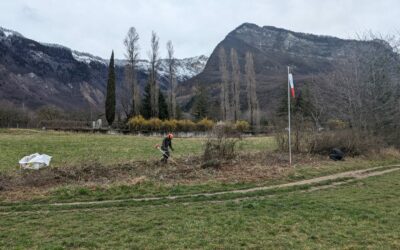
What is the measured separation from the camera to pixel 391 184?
39.9ft

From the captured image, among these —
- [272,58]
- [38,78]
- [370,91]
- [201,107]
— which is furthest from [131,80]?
[38,78]

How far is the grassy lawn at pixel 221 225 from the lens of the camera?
6.07 metres

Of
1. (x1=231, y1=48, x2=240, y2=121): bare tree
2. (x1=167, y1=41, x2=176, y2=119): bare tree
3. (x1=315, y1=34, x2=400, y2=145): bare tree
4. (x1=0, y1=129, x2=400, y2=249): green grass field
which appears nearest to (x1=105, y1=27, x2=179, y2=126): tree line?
(x1=167, y1=41, x2=176, y2=119): bare tree

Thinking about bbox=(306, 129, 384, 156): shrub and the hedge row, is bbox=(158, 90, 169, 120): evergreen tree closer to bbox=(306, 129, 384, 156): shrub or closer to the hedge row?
the hedge row

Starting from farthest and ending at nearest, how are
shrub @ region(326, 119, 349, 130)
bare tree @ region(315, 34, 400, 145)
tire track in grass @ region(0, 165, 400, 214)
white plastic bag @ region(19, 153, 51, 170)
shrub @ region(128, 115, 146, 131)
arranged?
shrub @ region(128, 115, 146, 131) < bare tree @ region(315, 34, 400, 145) < shrub @ region(326, 119, 349, 130) < white plastic bag @ region(19, 153, 51, 170) < tire track in grass @ region(0, 165, 400, 214)

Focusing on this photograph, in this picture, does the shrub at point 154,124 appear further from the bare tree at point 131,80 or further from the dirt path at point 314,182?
the dirt path at point 314,182

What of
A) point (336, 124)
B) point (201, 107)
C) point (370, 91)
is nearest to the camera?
point (336, 124)

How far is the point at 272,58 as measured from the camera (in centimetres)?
14800

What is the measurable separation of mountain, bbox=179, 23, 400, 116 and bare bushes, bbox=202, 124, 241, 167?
5310 cm

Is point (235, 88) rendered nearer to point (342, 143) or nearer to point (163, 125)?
point (163, 125)

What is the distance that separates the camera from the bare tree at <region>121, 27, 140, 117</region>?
53.8m

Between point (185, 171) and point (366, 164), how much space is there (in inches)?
386

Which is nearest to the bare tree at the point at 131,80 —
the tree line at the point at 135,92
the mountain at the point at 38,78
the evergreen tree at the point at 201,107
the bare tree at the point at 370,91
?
the tree line at the point at 135,92

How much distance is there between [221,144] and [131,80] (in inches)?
1534
